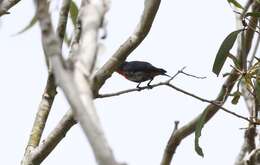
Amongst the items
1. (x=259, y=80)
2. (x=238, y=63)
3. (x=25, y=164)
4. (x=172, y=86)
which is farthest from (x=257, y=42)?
(x=25, y=164)

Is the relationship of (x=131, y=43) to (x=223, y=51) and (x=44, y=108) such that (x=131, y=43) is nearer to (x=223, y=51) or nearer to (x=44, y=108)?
(x=44, y=108)

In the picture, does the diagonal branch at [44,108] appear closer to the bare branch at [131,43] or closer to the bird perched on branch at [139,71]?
the bare branch at [131,43]

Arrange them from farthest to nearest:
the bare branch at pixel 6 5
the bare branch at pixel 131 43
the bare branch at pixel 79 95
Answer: the bare branch at pixel 131 43 < the bare branch at pixel 6 5 < the bare branch at pixel 79 95

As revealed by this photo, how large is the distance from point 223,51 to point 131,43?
0.82 metres

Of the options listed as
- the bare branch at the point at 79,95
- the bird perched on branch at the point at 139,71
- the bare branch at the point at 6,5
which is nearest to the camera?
the bare branch at the point at 79,95

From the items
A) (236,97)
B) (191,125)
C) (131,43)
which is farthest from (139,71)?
(131,43)

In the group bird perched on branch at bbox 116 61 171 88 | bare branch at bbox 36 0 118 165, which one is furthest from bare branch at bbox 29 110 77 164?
bird perched on branch at bbox 116 61 171 88

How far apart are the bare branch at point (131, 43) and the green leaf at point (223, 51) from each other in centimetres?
69

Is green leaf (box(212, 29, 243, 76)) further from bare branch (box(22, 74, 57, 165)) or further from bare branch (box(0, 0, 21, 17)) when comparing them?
bare branch (box(0, 0, 21, 17))

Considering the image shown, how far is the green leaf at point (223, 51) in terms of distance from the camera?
3273mm

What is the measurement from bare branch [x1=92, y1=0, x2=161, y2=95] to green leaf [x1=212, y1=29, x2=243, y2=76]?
0.69 metres

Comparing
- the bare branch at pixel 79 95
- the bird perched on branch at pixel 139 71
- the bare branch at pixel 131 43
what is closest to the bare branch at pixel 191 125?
the bare branch at pixel 131 43

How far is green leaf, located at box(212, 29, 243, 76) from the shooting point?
3.27 meters

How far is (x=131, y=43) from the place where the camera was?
8.61 ft
